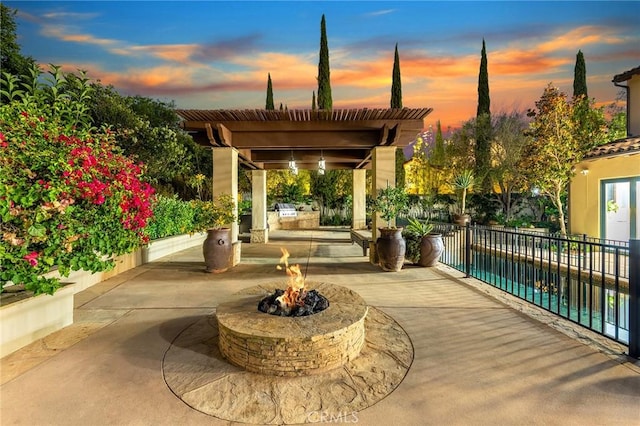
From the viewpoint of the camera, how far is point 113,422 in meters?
1.93

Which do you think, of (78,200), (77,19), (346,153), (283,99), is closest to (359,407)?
(78,200)

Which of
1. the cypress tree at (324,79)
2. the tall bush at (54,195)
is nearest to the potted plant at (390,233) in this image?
the tall bush at (54,195)

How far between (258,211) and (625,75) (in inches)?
535

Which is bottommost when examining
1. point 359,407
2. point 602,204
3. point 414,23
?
point 359,407

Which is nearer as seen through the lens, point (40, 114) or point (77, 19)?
point (40, 114)

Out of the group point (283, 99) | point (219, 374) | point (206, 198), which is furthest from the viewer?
point (283, 99)

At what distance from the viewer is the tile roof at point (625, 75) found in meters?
9.28

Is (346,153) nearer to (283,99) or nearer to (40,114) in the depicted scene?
(40,114)

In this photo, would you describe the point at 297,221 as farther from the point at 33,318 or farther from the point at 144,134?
the point at 33,318

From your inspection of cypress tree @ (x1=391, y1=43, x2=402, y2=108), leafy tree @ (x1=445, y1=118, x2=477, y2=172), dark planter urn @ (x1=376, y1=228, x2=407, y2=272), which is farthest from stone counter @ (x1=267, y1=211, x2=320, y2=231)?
dark planter urn @ (x1=376, y1=228, x2=407, y2=272)

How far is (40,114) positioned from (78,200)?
105 centimetres

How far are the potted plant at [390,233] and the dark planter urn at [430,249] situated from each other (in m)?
0.66

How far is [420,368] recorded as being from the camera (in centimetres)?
256

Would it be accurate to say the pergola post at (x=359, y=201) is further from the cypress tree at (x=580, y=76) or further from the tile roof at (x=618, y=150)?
the cypress tree at (x=580, y=76)
